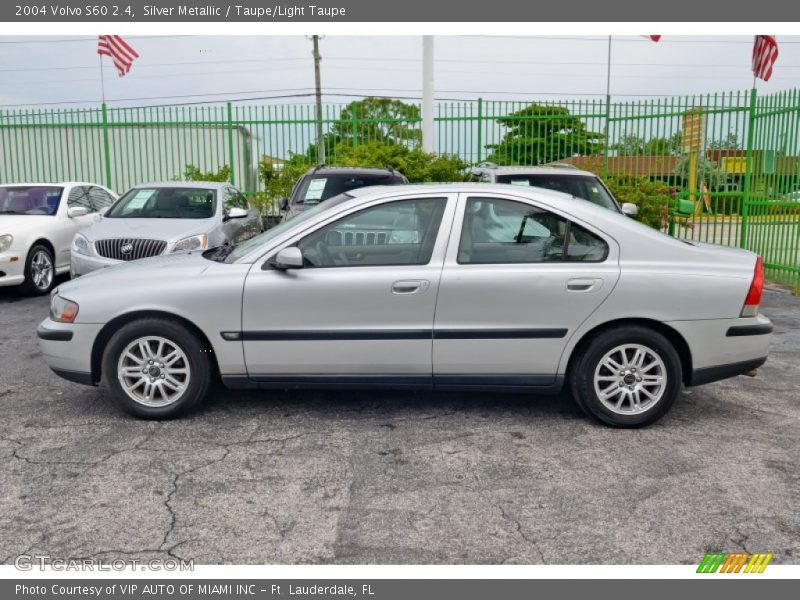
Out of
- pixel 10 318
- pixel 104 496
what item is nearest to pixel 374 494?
pixel 104 496

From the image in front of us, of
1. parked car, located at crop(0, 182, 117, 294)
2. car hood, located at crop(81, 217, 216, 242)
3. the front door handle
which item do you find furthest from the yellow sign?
the front door handle

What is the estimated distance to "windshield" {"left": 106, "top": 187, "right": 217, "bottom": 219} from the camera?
1007 cm

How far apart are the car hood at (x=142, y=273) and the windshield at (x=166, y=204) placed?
4.84m

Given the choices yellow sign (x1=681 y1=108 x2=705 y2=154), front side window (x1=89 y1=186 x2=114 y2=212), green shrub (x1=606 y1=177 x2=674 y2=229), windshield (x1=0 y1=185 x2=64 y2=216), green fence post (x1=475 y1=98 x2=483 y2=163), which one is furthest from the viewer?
green fence post (x1=475 y1=98 x2=483 y2=163)

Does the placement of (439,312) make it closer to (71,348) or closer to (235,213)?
(71,348)

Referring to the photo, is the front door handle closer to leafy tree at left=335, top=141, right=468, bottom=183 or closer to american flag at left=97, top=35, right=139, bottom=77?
leafy tree at left=335, top=141, right=468, bottom=183

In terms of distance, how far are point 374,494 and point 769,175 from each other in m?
9.68

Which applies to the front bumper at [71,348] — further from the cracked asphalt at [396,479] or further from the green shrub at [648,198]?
the green shrub at [648,198]

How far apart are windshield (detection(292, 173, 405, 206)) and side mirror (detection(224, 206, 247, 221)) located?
722 millimetres

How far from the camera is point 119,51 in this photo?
1717 centimetres

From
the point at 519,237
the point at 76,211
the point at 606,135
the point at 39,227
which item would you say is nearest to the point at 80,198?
the point at 76,211

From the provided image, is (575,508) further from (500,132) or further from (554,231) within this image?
(500,132)

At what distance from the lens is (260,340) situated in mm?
4945

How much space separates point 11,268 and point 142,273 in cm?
587
